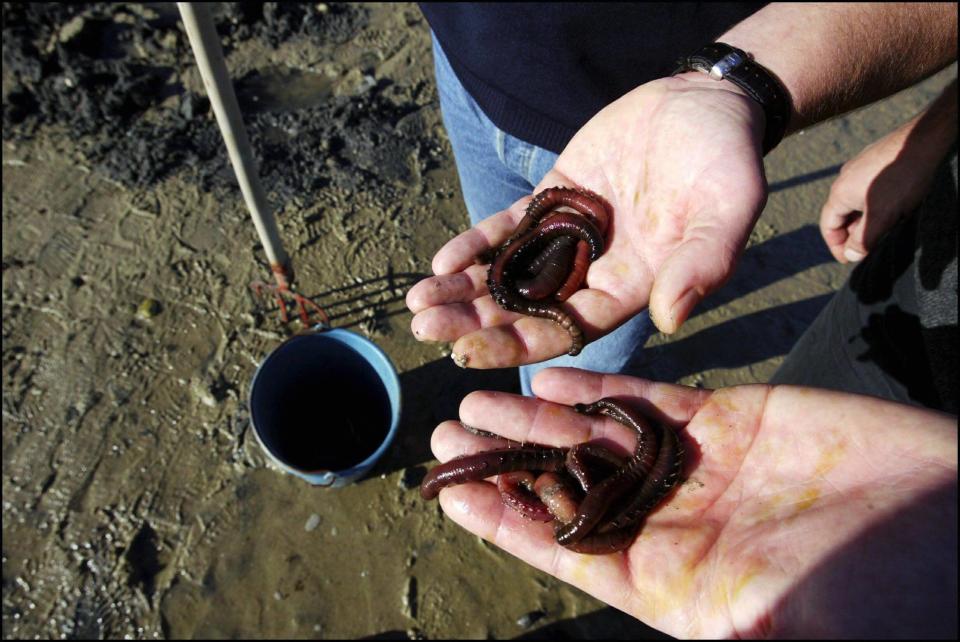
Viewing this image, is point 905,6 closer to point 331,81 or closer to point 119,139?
point 331,81

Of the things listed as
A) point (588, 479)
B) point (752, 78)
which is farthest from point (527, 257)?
point (752, 78)

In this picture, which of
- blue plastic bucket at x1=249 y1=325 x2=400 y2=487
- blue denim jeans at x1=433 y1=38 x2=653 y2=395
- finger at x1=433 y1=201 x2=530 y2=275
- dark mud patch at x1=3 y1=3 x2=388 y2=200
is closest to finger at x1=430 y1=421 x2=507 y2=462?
finger at x1=433 y1=201 x2=530 y2=275

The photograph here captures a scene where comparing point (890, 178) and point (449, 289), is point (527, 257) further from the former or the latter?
point (890, 178)

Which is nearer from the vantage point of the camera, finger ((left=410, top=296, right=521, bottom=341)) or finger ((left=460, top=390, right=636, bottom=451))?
finger ((left=410, top=296, right=521, bottom=341))

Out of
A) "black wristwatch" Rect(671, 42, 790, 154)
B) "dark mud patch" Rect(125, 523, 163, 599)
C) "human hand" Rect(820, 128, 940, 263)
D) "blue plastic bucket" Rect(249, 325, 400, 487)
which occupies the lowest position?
"dark mud patch" Rect(125, 523, 163, 599)

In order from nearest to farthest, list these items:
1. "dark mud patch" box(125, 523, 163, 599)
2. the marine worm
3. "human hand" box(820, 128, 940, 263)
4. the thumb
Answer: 1. the thumb
2. the marine worm
3. "human hand" box(820, 128, 940, 263)
4. "dark mud patch" box(125, 523, 163, 599)

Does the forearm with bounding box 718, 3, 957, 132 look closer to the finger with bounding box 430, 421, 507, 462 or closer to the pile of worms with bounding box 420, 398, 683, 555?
the pile of worms with bounding box 420, 398, 683, 555

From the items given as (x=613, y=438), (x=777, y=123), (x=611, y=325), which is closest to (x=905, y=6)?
(x=777, y=123)
